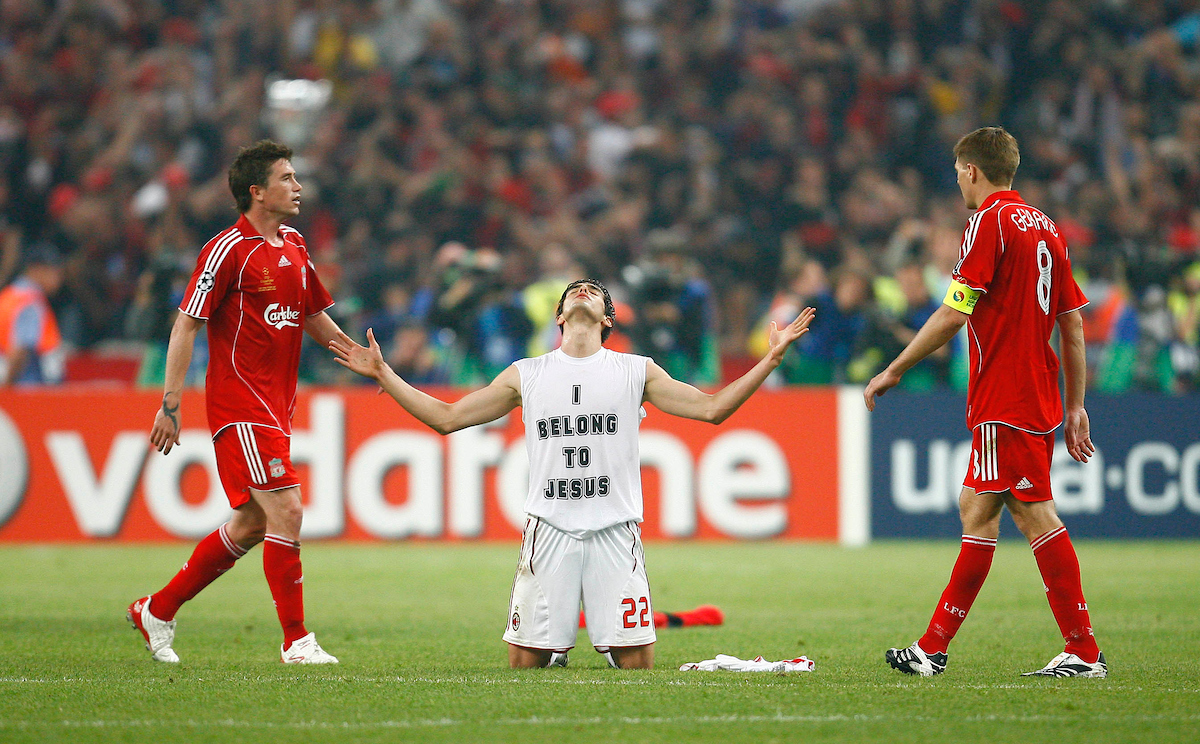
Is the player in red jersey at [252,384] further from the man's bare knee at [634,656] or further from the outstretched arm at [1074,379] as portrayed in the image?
the outstretched arm at [1074,379]

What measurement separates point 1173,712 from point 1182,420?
8.59 m

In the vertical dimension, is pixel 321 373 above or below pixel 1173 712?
above

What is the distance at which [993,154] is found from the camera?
6223 mm

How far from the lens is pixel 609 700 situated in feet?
17.8

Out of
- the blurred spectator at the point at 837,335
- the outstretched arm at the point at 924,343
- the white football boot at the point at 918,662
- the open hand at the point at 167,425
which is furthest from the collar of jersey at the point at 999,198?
the blurred spectator at the point at 837,335

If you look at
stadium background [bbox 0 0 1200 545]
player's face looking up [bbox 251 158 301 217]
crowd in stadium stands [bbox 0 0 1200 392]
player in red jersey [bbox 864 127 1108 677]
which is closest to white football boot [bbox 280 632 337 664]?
player's face looking up [bbox 251 158 301 217]

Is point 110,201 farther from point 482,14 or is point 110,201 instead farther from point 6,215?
point 482,14

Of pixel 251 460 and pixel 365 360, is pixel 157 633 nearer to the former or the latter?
pixel 251 460

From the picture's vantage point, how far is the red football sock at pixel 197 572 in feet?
22.0

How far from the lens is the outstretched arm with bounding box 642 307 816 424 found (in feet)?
19.7

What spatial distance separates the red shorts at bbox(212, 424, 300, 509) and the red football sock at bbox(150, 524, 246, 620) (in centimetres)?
24

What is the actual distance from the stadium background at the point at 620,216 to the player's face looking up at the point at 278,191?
622 cm

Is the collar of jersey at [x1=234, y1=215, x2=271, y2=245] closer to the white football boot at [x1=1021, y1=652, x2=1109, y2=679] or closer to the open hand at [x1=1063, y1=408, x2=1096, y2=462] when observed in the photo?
the open hand at [x1=1063, y1=408, x2=1096, y2=462]

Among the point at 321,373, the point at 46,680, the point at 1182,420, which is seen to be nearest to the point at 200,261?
the point at 46,680
